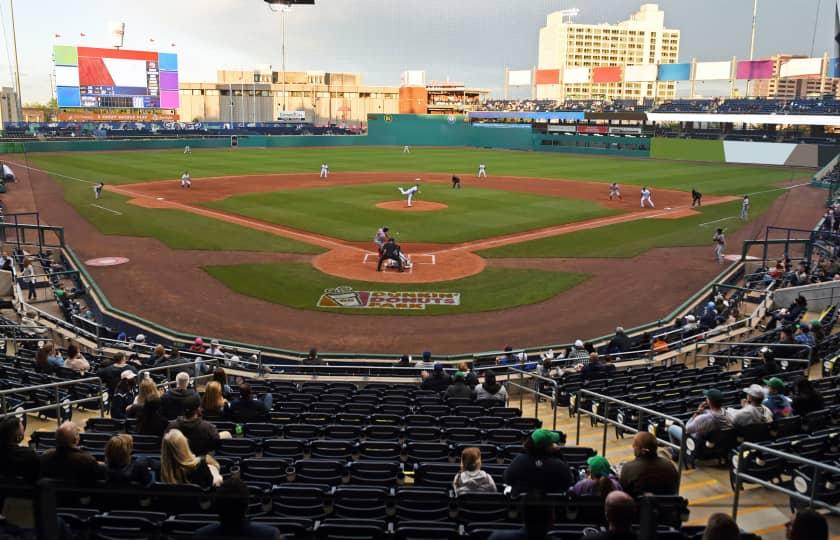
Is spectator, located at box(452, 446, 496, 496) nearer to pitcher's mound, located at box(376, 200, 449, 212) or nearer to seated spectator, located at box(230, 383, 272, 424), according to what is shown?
seated spectator, located at box(230, 383, 272, 424)

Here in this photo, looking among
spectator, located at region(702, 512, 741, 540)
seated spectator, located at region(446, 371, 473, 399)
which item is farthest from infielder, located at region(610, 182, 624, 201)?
spectator, located at region(702, 512, 741, 540)

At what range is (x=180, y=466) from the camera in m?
6.43

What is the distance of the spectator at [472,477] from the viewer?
6586 millimetres

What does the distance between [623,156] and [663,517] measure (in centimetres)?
8416

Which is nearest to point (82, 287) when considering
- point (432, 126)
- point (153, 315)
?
point (153, 315)

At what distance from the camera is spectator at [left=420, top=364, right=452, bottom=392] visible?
13719 millimetres

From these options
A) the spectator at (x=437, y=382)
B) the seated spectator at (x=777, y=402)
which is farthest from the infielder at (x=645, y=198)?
the seated spectator at (x=777, y=402)

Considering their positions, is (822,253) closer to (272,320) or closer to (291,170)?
(272,320)

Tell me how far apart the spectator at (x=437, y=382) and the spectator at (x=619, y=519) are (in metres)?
9.43

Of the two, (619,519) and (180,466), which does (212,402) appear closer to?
(180,466)

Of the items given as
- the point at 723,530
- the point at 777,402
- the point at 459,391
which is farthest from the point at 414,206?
the point at 723,530

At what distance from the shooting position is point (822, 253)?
2719 centimetres

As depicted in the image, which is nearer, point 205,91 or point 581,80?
point 581,80

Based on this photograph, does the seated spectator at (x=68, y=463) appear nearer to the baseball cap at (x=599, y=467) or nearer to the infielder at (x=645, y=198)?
the baseball cap at (x=599, y=467)
